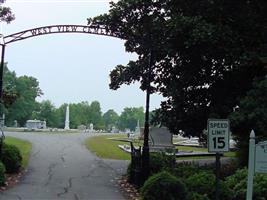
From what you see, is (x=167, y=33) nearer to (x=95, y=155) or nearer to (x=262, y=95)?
(x=262, y=95)

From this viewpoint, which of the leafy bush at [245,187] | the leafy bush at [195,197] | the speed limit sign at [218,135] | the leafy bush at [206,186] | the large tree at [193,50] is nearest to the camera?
the speed limit sign at [218,135]

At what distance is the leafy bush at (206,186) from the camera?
12578 millimetres

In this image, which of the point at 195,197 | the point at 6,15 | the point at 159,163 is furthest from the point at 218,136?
the point at 6,15

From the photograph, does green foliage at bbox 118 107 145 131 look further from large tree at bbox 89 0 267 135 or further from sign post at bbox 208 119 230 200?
sign post at bbox 208 119 230 200

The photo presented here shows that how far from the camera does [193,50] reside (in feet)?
63.1

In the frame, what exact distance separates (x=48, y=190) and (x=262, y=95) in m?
7.29

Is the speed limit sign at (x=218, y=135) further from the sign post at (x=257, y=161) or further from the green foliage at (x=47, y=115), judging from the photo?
the green foliage at (x=47, y=115)

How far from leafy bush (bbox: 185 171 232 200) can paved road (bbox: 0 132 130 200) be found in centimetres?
251

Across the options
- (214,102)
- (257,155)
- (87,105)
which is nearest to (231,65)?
(214,102)

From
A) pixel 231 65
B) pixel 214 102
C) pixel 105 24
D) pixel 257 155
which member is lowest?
pixel 257 155

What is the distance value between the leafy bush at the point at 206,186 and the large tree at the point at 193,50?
5506 mm

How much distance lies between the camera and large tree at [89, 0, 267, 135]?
60.3ft

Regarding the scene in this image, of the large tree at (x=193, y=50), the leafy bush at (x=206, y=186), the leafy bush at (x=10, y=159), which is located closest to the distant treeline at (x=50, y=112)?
the large tree at (x=193, y=50)

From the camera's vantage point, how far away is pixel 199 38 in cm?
1758
